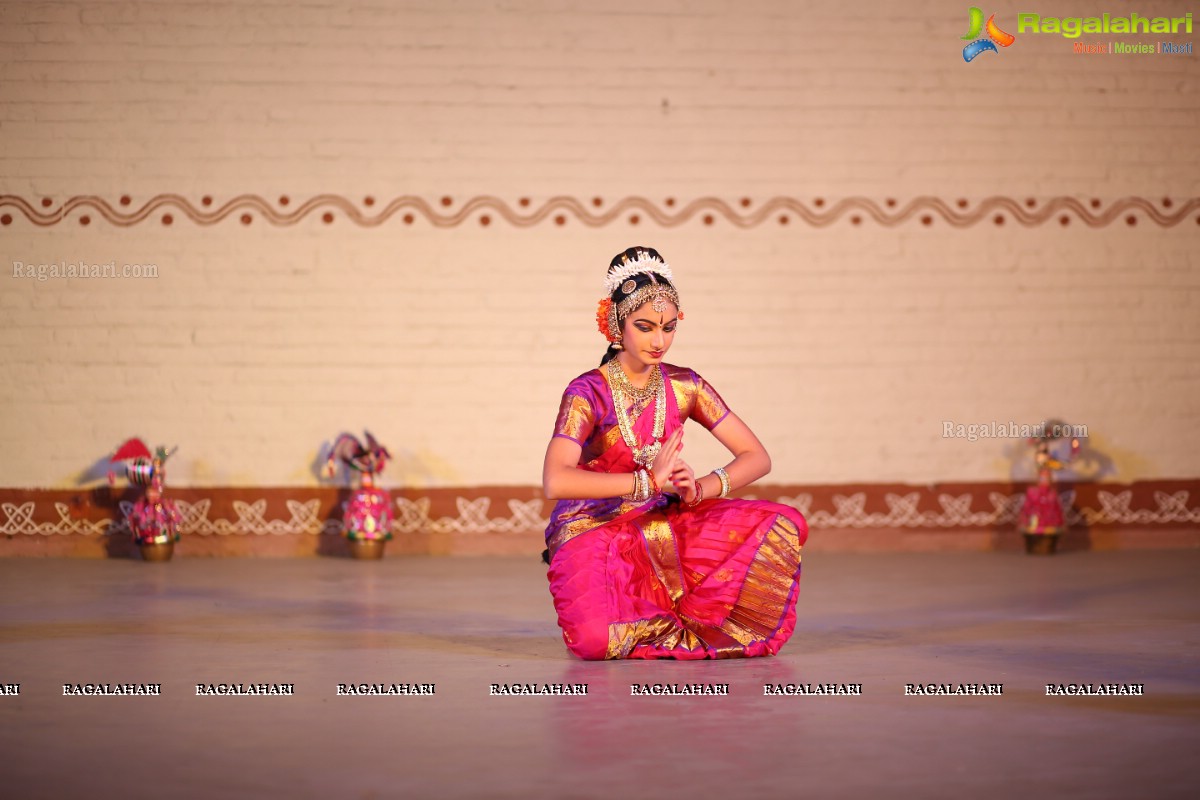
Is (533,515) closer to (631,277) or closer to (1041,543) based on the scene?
(1041,543)

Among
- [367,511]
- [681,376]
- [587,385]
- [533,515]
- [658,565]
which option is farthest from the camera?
[533,515]

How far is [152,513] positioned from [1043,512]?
4553 millimetres

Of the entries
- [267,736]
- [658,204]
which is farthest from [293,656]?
[658,204]

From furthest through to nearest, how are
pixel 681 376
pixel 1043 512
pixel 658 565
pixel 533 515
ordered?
pixel 533 515, pixel 1043 512, pixel 681 376, pixel 658 565

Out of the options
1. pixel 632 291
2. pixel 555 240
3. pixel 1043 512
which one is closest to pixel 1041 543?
pixel 1043 512

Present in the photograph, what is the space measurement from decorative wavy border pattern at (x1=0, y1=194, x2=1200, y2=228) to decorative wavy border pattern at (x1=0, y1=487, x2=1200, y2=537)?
147 centimetres

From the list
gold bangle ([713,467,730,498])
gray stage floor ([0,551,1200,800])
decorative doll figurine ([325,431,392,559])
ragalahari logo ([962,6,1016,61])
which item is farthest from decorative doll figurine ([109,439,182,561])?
ragalahari logo ([962,6,1016,61])

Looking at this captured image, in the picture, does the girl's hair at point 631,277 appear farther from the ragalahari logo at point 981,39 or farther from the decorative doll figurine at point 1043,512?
the ragalahari logo at point 981,39

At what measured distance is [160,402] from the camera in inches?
304

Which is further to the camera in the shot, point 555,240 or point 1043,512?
point 555,240

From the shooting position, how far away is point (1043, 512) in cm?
767

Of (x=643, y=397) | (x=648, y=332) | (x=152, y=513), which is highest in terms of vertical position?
(x=648, y=332)

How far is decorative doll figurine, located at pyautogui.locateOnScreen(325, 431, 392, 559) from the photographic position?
7535 mm

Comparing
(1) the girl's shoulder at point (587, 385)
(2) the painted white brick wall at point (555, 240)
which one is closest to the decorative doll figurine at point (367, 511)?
(2) the painted white brick wall at point (555, 240)
